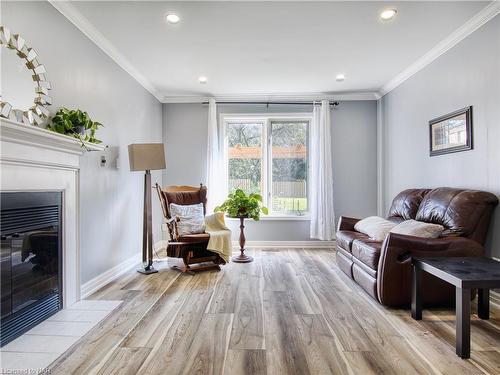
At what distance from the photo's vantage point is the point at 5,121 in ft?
5.51

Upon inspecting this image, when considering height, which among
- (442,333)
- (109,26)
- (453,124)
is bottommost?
(442,333)

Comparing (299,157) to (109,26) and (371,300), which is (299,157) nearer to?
(371,300)

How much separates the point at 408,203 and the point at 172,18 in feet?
10.4

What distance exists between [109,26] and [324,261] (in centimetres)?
375

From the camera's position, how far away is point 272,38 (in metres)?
3.06

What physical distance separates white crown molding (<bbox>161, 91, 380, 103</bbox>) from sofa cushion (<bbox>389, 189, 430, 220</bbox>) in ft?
6.64

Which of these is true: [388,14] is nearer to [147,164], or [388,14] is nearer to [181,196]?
[147,164]

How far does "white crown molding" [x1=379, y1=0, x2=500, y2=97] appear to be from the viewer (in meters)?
2.55

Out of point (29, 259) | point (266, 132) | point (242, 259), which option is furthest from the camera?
point (266, 132)

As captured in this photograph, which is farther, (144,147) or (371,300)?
(144,147)

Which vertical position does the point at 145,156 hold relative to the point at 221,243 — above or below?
above

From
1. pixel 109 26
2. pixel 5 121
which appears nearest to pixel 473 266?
pixel 5 121

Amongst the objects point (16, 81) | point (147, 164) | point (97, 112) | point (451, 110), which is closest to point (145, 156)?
point (147, 164)

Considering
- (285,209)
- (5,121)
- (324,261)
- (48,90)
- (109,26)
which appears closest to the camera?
(5,121)
